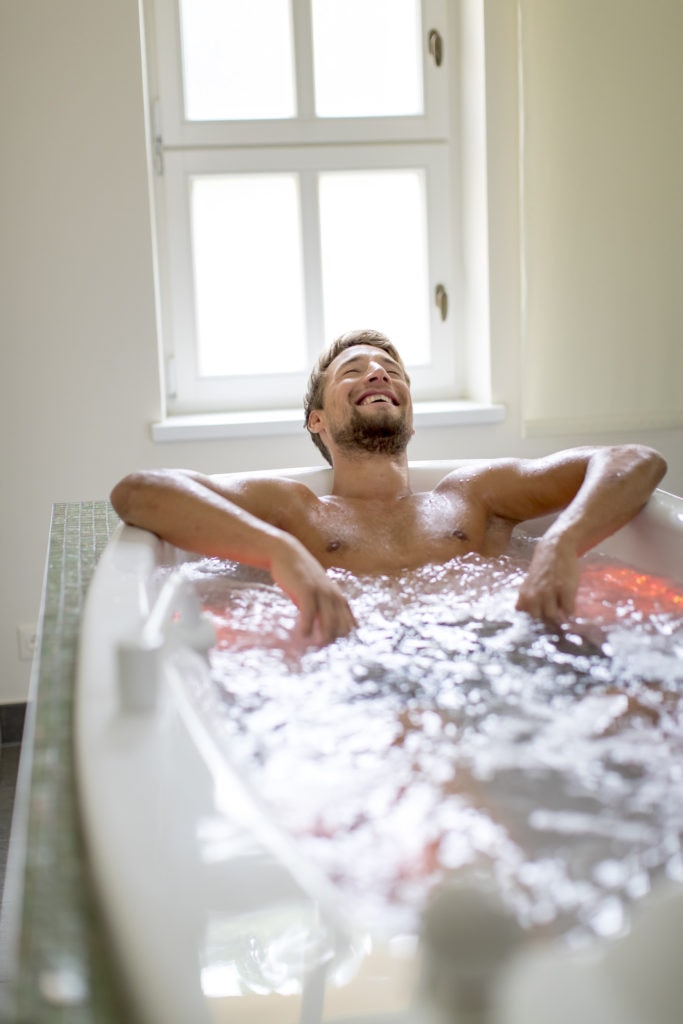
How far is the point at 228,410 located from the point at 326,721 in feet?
6.05

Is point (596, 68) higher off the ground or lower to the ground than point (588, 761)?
higher

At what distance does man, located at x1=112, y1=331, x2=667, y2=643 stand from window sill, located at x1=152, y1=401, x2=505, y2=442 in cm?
34

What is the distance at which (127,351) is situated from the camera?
2588 millimetres

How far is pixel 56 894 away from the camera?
668mm

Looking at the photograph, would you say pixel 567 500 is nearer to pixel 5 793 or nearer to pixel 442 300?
pixel 442 300

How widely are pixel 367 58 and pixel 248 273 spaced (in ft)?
2.20

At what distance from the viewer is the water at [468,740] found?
0.85 meters

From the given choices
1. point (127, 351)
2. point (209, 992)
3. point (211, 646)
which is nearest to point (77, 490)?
point (127, 351)

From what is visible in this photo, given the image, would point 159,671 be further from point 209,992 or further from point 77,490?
point 77,490

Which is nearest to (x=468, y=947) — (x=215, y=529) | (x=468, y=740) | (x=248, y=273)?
(x=468, y=740)

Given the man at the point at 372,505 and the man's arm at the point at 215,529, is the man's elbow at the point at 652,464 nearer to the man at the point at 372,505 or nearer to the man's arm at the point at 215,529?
the man at the point at 372,505

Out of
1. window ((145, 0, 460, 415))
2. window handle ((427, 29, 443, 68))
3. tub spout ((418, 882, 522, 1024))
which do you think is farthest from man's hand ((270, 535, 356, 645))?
window handle ((427, 29, 443, 68))

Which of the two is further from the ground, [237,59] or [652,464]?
[237,59]

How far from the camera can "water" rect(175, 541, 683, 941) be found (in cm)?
85
